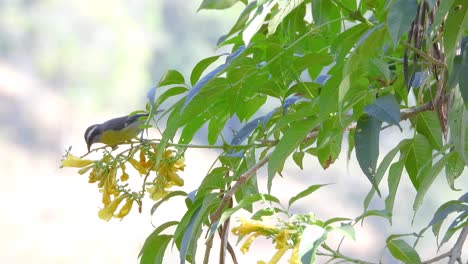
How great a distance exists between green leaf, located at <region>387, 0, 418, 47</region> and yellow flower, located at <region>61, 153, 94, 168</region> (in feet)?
2.16

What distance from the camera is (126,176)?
44.1 inches

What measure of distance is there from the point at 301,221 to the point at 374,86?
17 centimetres

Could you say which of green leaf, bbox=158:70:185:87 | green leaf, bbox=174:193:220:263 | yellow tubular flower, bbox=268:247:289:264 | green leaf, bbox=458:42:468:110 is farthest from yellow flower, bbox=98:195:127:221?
green leaf, bbox=458:42:468:110

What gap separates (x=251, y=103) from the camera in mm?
1041

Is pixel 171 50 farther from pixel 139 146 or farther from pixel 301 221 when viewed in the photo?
pixel 301 221

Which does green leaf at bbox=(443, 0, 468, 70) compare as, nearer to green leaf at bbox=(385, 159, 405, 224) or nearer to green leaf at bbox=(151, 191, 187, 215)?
green leaf at bbox=(385, 159, 405, 224)

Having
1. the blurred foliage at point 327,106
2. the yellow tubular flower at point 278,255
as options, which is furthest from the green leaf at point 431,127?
the yellow tubular flower at point 278,255

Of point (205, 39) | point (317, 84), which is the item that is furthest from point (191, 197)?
point (205, 39)

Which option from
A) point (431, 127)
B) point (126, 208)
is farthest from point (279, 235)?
point (126, 208)

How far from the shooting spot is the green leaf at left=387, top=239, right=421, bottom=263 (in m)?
0.85

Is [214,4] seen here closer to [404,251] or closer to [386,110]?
[386,110]

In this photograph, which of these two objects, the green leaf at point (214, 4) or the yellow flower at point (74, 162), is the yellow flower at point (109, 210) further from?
the green leaf at point (214, 4)

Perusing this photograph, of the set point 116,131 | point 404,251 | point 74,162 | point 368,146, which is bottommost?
point 404,251

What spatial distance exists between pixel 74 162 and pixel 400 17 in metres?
0.70
